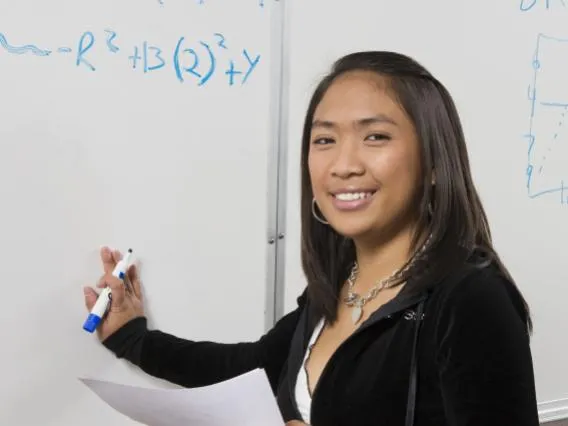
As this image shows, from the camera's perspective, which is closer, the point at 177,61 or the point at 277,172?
the point at 177,61

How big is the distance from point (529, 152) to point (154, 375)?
0.83 m

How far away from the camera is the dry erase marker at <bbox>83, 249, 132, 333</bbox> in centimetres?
97

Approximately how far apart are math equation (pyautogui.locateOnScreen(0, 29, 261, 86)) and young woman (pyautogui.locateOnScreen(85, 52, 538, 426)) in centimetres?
17

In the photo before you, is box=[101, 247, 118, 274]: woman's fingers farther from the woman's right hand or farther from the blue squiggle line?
the blue squiggle line

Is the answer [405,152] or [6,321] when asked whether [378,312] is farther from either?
[6,321]

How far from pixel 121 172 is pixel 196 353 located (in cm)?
31

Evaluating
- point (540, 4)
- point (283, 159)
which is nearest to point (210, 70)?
point (283, 159)

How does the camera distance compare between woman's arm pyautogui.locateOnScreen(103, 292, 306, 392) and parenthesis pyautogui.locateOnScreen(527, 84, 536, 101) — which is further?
parenthesis pyautogui.locateOnScreen(527, 84, 536, 101)

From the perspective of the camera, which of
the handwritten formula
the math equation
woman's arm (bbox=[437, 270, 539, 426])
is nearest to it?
woman's arm (bbox=[437, 270, 539, 426])

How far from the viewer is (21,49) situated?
89 cm

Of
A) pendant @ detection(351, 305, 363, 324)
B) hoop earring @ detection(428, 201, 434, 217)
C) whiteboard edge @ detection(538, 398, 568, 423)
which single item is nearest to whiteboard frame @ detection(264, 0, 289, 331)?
pendant @ detection(351, 305, 363, 324)

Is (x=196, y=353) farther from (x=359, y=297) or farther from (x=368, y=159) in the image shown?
(x=368, y=159)

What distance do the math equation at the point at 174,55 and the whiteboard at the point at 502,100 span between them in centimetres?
10

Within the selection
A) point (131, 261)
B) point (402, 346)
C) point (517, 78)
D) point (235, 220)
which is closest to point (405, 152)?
point (402, 346)
